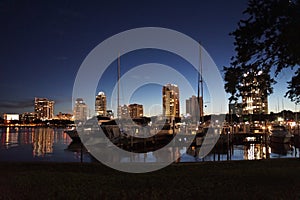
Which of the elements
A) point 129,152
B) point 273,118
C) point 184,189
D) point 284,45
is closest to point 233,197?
point 184,189

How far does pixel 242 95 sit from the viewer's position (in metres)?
12.1

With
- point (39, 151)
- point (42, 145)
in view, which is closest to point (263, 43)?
point (39, 151)

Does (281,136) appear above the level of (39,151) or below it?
above

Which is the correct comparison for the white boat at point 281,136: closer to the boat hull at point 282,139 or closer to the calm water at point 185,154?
the boat hull at point 282,139

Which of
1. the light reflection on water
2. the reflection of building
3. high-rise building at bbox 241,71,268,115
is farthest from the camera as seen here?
Result: the reflection of building

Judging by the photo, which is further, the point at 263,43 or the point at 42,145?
the point at 42,145

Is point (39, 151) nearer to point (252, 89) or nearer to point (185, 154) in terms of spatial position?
point (185, 154)

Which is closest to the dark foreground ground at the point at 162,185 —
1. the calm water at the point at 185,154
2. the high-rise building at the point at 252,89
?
the high-rise building at the point at 252,89

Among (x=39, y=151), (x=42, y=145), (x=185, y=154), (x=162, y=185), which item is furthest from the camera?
(x=42, y=145)

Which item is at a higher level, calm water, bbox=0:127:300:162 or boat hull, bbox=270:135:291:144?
boat hull, bbox=270:135:291:144

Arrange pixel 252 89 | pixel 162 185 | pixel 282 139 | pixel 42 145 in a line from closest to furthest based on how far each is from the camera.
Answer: pixel 162 185 < pixel 252 89 < pixel 282 139 < pixel 42 145

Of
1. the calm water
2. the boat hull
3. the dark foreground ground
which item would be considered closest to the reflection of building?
the calm water

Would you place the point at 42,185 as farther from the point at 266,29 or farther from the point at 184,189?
the point at 266,29

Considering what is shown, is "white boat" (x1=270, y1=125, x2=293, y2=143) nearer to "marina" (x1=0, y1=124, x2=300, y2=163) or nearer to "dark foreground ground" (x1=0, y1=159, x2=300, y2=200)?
"marina" (x1=0, y1=124, x2=300, y2=163)
